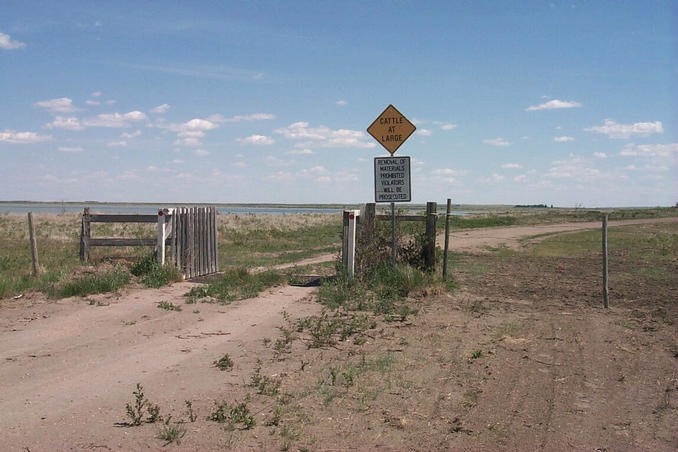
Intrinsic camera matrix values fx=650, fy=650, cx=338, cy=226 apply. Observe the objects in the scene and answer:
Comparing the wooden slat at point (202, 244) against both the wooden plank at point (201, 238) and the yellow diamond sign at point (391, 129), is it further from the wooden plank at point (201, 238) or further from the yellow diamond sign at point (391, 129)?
the yellow diamond sign at point (391, 129)

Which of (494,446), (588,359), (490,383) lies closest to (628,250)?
(588,359)

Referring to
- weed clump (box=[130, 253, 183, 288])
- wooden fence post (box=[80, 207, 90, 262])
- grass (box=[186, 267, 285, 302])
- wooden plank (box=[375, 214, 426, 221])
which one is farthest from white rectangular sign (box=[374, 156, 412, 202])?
wooden fence post (box=[80, 207, 90, 262])

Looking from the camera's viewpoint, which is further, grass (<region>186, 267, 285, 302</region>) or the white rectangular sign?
the white rectangular sign

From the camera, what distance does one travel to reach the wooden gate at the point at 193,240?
1480 centimetres

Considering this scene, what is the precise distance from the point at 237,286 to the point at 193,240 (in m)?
2.79

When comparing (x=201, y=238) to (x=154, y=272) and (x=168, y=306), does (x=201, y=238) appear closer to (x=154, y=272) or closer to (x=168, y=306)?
(x=154, y=272)

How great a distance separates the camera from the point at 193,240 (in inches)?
609

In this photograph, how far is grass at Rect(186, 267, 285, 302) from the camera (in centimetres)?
1227

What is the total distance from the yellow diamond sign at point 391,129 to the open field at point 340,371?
313 cm

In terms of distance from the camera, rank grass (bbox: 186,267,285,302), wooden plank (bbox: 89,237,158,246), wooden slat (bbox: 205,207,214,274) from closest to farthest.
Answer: grass (bbox: 186,267,285,302)
wooden plank (bbox: 89,237,158,246)
wooden slat (bbox: 205,207,214,274)

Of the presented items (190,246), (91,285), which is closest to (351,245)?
(190,246)

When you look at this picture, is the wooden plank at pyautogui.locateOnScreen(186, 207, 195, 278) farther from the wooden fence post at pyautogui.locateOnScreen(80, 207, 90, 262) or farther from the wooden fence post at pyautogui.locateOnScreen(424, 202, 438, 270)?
the wooden fence post at pyautogui.locateOnScreen(424, 202, 438, 270)

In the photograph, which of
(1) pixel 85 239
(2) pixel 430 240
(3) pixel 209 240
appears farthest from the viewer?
(3) pixel 209 240

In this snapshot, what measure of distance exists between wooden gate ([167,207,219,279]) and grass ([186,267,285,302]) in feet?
3.69
